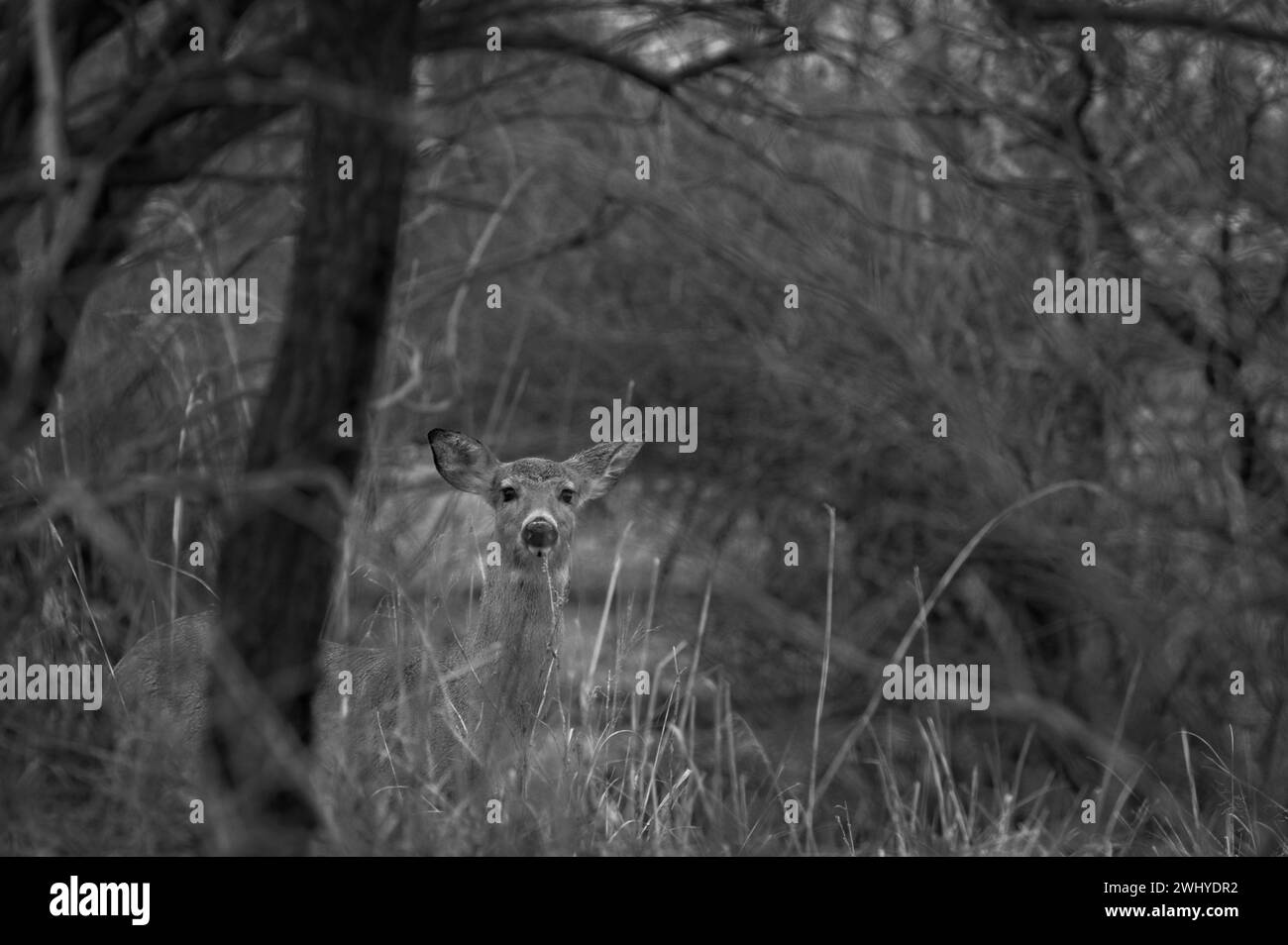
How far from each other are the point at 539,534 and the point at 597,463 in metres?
0.70

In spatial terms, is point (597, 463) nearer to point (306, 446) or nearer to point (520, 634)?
point (520, 634)

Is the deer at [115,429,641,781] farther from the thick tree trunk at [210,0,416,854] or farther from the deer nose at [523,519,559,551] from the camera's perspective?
the thick tree trunk at [210,0,416,854]

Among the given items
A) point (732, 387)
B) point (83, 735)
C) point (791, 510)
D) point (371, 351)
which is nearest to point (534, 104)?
point (732, 387)

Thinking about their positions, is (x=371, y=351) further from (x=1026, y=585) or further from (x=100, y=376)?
(x=1026, y=585)

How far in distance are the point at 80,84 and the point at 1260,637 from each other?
26.6ft

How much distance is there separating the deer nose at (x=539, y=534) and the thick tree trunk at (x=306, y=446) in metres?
2.52

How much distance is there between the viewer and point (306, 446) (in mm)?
3936

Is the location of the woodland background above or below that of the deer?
above

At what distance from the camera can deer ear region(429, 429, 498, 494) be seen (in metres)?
6.94

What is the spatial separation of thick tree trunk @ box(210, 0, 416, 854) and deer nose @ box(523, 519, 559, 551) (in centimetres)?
252

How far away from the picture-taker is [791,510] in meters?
12.1

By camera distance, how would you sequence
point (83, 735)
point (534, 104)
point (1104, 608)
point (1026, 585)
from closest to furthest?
1. point (83, 735)
2. point (1104, 608)
3. point (534, 104)
4. point (1026, 585)

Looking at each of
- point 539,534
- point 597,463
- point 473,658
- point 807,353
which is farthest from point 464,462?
point 807,353

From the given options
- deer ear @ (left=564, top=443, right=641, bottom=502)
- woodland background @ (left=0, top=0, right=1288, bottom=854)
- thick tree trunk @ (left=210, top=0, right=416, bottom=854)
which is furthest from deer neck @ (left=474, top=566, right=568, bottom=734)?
thick tree trunk @ (left=210, top=0, right=416, bottom=854)
